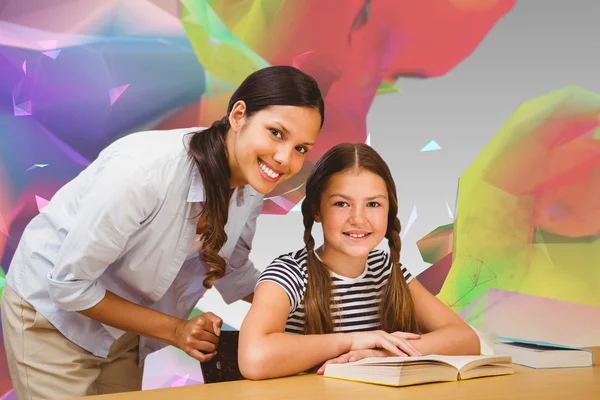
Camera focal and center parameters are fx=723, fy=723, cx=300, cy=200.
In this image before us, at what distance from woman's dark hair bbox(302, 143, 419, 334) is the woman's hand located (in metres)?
0.21

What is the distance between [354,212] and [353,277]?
0.17m

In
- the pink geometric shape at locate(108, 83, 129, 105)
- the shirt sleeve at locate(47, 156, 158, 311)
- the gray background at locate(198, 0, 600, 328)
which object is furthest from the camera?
the gray background at locate(198, 0, 600, 328)

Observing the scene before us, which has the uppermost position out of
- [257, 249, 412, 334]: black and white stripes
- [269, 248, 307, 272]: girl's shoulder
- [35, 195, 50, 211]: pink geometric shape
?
[35, 195, 50, 211]: pink geometric shape

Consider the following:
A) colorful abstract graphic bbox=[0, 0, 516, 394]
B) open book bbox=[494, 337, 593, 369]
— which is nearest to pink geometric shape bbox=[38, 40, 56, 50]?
colorful abstract graphic bbox=[0, 0, 516, 394]

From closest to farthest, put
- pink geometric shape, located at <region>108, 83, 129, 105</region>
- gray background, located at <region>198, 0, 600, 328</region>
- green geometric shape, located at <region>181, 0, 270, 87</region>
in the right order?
1. pink geometric shape, located at <region>108, 83, 129, 105</region>
2. green geometric shape, located at <region>181, 0, 270, 87</region>
3. gray background, located at <region>198, 0, 600, 328</region>

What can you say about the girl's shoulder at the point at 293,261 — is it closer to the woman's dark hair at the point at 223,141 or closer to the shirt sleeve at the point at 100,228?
the woman's dark hair at the point at 223,141

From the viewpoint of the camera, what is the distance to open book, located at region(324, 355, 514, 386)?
129cm

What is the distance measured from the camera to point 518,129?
10.8 ft

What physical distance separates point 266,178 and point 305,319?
337 millimetres

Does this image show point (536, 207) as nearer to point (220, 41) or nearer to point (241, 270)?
point (220, 41)

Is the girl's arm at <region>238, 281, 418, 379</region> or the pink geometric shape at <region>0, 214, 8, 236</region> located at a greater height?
the pink geometric shape at <region>0, 214, 8, 236</region>

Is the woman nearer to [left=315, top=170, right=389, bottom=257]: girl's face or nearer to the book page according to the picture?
[left=315, top=170, right=389, bottom=257]: girl's face

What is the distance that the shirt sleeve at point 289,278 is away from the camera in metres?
1.59

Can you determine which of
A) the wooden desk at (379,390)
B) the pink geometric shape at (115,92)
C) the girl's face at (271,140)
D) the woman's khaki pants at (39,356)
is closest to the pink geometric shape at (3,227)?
the pink geometric shape at (115,92)
